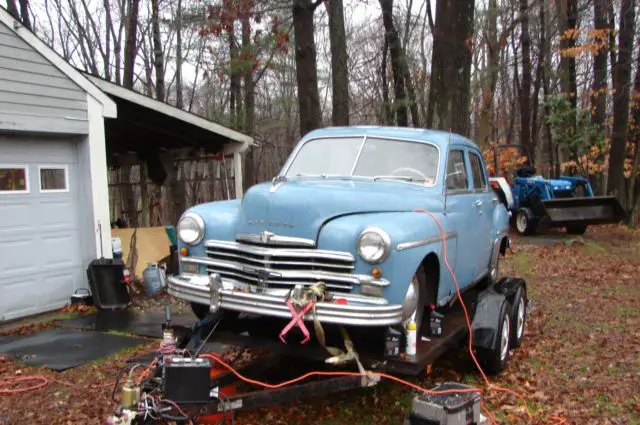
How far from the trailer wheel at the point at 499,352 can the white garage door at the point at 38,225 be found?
241 inches

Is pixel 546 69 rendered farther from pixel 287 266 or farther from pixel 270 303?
pixel 270 303

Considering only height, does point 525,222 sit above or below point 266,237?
below

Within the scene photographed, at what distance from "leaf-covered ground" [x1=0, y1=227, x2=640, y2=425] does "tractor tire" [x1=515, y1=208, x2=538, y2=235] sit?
23.6 feet

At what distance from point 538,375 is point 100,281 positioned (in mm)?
6067

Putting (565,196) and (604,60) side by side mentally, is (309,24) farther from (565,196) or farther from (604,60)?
(604,60)

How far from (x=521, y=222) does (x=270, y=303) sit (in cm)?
1350

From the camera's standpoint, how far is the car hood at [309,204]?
170 inches

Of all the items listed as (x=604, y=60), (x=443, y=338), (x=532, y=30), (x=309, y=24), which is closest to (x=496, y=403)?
(x=443, y=338)

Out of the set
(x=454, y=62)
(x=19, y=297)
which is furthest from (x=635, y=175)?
(x=19, y=297)

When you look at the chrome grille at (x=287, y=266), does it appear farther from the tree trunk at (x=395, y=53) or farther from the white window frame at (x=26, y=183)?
the tree trunk at (x=395, y=53)

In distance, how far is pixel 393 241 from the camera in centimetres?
405

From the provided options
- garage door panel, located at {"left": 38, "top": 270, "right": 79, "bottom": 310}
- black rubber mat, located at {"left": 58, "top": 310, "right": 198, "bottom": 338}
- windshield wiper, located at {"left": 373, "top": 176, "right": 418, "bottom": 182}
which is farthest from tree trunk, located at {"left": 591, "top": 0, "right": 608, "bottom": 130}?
garage door panel, located at {"left": 38, "top": 270, "right": 79, "bottom": 310}

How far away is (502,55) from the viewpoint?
31906 mm

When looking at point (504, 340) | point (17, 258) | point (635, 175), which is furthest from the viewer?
point (635, 175)
